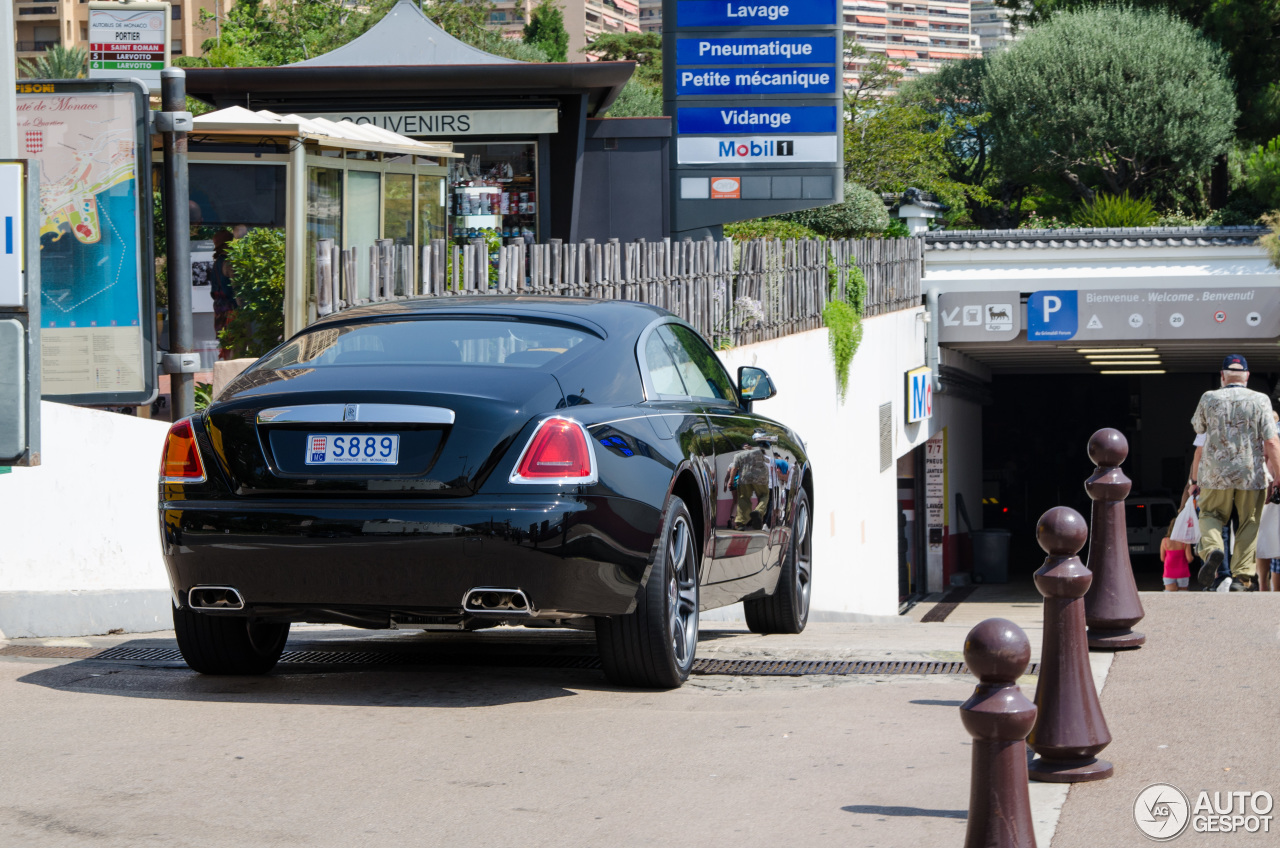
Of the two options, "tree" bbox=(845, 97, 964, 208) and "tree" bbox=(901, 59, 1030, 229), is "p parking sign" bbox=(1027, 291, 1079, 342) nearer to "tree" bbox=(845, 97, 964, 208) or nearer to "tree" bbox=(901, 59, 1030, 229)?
"tree" bbox=(845, 97, 964, 208)

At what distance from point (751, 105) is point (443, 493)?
16634 mm

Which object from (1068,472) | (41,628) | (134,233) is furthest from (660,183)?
(1068,472)

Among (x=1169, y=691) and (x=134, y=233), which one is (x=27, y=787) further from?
(x=134, y=233)

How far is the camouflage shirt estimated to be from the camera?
10.8m

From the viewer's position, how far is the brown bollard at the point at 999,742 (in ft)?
10.8

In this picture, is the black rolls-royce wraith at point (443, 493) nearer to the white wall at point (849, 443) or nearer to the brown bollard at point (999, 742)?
Answer: the brown bollard at point (999, 742)

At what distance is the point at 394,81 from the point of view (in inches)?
766

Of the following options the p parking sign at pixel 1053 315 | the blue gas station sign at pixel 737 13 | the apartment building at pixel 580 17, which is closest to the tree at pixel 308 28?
the p parking sign at pixel 1053 315

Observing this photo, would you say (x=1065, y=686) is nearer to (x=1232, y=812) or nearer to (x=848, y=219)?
(x=1232, y=812)

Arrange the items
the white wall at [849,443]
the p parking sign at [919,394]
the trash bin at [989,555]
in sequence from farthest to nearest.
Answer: the trash bin at [989,555], the p parking sign at [919,394], the white wall at [849,443]

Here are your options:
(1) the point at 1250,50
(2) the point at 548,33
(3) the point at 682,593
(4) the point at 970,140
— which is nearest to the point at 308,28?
(4) the point at 970,140

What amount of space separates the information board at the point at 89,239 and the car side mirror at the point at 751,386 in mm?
3005

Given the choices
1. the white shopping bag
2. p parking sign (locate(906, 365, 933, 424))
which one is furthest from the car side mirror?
p parking sign (locate(906, 365, 933, 424))

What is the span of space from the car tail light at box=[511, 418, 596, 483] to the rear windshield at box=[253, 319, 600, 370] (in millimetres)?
412
